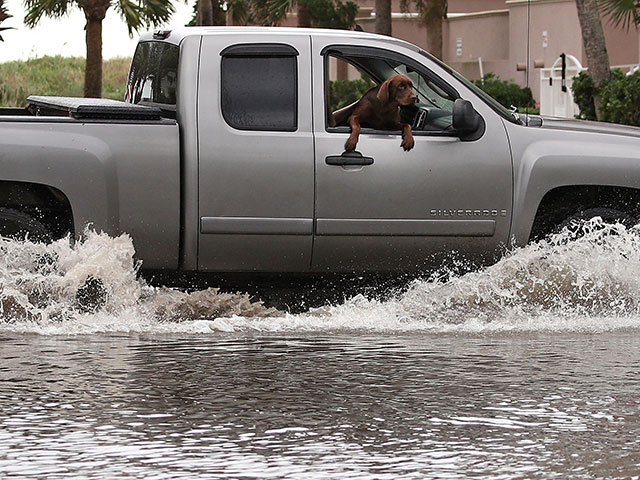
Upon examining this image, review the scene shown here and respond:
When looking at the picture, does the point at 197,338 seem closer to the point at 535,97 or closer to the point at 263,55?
the point at 263,55

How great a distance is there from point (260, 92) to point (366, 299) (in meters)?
1.50

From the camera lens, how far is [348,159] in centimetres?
870

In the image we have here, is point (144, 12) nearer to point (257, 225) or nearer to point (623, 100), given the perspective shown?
point (623, 100)

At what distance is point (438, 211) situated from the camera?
28.9ft

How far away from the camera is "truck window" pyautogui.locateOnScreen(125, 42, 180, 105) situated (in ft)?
29.8

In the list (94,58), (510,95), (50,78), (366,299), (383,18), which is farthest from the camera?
(50,78)

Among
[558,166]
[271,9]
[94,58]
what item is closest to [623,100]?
[558,166]

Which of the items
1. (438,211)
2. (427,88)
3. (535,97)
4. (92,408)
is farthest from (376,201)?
(535,97)

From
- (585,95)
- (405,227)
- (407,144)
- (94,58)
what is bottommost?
(405,227)

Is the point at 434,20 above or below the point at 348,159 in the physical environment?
above

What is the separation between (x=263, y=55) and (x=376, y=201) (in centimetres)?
119

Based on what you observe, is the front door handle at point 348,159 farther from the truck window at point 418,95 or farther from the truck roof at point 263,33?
the truck roof at point 263,33

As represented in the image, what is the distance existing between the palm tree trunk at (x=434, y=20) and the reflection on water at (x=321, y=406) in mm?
31463

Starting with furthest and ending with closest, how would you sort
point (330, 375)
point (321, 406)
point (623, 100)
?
point (623, 100), point (330, 375), point (321, 406)
